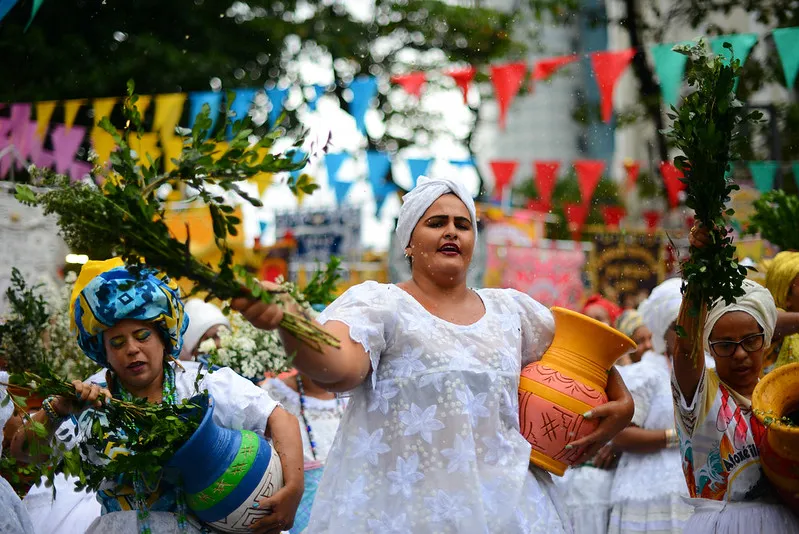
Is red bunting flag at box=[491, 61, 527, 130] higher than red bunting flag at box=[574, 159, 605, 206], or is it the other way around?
red bunting flag at box=[491, 61, 527, 130]

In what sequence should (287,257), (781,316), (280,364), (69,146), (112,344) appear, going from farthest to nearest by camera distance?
(287,257) < (69,146) < (280,364) < (781,316) < (112,344)

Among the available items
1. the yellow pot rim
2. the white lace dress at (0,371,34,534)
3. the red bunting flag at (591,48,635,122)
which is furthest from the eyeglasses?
the red bunting flag at (591,48,635,122)

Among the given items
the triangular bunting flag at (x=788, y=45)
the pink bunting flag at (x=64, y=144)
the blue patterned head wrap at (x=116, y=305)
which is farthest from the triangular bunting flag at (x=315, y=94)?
the blue patterned head wrap at (x=116, y=305)

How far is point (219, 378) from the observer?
4.12 meters

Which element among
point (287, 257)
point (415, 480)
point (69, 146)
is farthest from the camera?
point (287, 257)

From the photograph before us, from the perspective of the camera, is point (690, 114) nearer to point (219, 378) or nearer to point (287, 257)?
point (219, 378)

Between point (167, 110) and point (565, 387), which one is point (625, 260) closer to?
point (167, 110)

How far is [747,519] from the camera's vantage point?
4.03 m

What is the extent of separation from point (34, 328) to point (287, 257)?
37.2 feet

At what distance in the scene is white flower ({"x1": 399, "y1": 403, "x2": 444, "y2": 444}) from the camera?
3725 mm

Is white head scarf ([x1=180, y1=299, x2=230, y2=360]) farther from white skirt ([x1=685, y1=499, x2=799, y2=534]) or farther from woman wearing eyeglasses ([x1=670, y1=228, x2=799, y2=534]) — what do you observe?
white skirt ([x1=685, y1=499, x2=799, y2=534])

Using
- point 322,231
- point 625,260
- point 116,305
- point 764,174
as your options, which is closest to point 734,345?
point 116,305

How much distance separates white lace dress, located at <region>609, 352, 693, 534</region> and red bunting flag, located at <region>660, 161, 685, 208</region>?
5632mm

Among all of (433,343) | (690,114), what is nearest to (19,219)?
(433,343)
